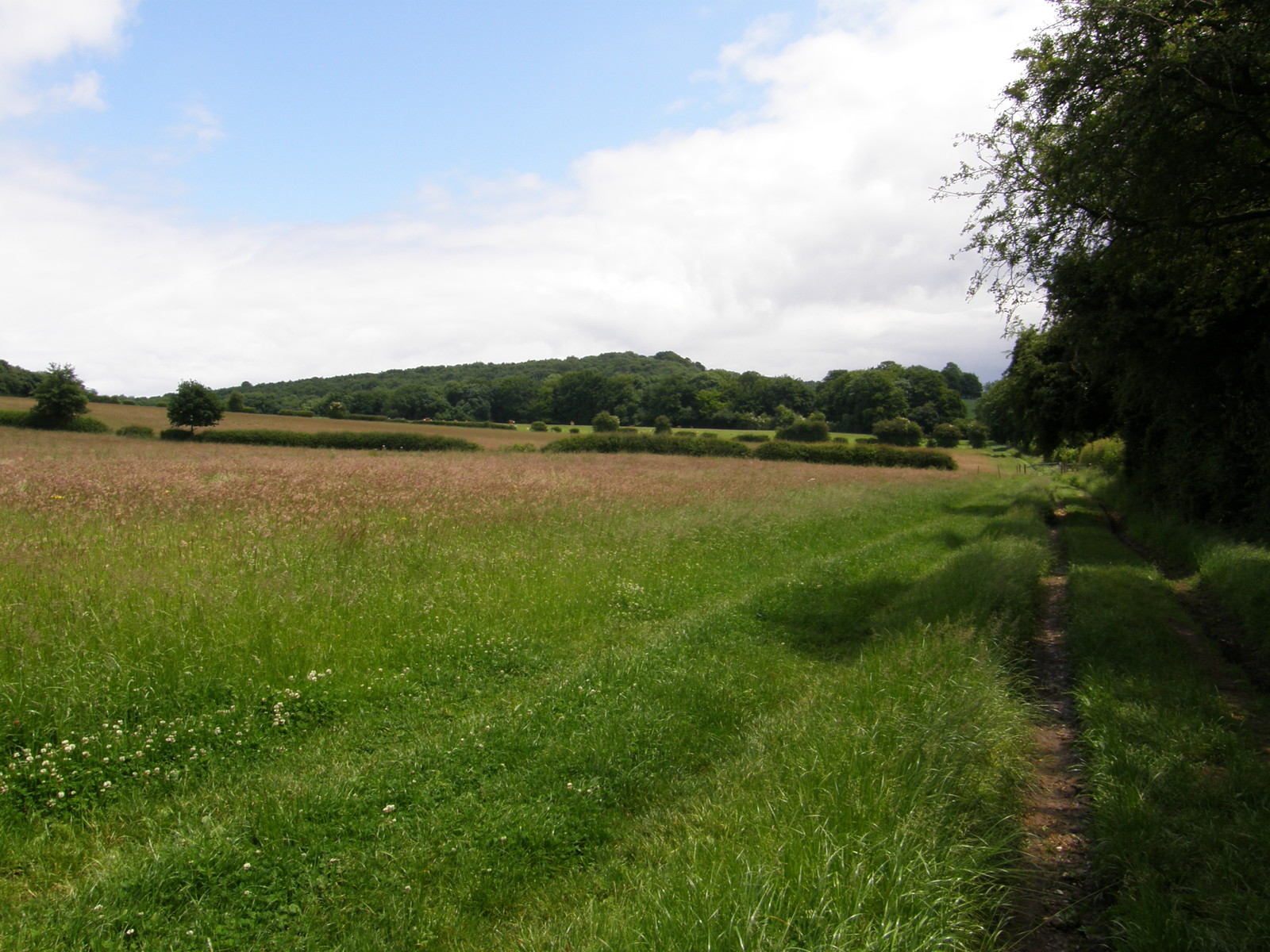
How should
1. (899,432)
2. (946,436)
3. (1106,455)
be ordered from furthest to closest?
(946,436) → (899,432) → (1106,455)

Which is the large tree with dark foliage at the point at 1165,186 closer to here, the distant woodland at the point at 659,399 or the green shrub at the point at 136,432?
the green shrub at the point at 136,432

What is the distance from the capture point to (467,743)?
5262mm

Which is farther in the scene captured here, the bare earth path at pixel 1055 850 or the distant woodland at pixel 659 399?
the distant woodland at pixel 659 399

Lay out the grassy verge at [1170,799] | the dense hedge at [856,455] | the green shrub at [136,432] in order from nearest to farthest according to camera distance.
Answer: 1. the grassy verge at [1170,799]
2. the green shrub at [136,432]
3. the dense hedge at [856,455]

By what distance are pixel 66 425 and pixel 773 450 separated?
45549mm

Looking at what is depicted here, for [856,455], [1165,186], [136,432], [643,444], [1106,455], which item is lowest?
[856,455]

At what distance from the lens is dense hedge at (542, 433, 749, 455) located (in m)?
47.7

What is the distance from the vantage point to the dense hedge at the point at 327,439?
41.3 metres

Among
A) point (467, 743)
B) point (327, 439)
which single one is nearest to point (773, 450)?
point (327, 439)

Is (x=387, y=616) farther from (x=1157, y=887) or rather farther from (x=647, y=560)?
(x=1157, y=887)

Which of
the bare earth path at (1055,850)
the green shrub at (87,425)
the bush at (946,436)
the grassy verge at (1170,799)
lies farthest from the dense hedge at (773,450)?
the bare earth path at (1055,850)

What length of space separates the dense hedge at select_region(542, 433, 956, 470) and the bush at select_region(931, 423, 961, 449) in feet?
56.9

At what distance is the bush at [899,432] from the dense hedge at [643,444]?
1966cm

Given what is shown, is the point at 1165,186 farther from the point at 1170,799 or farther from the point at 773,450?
the point at 773,450
